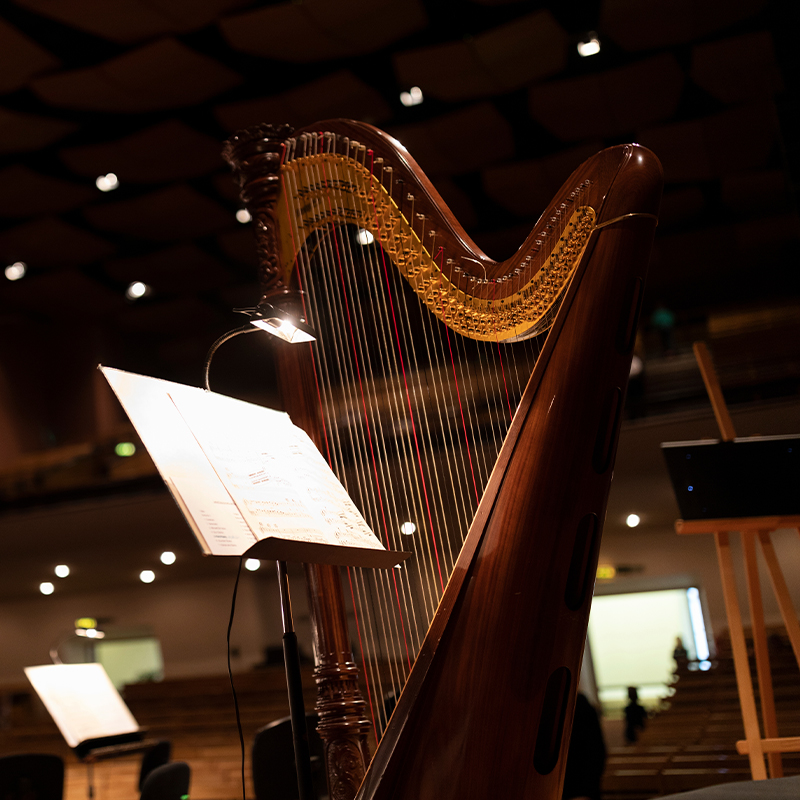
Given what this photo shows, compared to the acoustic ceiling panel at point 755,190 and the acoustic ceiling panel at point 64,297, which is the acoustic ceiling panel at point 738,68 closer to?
the acoustic ceiling panel at point 755,190

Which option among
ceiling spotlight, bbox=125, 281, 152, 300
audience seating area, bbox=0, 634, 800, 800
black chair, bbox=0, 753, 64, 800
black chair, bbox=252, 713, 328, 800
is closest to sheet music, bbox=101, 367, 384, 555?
black chair, bbox=252, 713, 328, 800

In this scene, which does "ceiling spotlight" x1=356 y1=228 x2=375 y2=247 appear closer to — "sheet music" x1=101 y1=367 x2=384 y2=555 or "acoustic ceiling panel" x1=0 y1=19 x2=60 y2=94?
"sheet music" x1=101 y1=367 x2=384 y2=555

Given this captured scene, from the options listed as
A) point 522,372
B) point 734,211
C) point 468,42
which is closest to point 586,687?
point 734,211

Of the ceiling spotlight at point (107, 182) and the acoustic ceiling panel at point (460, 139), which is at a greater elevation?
the ceiling spotlight at point (107, 182)

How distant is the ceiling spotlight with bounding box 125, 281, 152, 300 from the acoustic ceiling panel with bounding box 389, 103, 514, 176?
153 inches

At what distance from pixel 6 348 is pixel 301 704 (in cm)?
Answer: 1030

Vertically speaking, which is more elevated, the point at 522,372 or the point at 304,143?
the point at 304,143

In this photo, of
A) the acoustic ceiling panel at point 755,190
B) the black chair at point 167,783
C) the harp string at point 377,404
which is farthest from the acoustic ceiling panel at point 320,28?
the black chair at point 167,783

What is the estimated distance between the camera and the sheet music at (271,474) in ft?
3.39

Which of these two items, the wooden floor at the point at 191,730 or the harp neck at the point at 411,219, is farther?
the wooden floor at the point at 191,730

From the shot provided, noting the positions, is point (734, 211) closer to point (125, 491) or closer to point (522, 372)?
point (125, 491)

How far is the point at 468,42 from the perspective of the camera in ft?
21.0

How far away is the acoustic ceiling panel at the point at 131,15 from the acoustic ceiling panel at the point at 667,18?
278cm

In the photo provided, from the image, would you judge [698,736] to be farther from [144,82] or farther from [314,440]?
[144,82]
